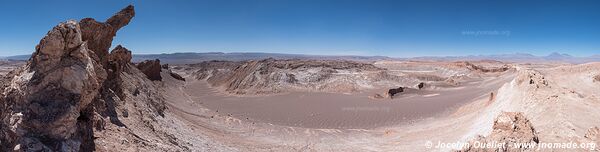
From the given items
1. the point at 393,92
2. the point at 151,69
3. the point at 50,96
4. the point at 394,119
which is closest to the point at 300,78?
the point at 393,92

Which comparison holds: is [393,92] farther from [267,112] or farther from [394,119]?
[267,112]

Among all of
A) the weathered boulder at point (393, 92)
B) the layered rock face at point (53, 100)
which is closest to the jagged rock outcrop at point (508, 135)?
the layered rock face at point (53, 100)

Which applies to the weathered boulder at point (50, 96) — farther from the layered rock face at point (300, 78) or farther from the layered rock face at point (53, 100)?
the layered rock face at point (300, 78)

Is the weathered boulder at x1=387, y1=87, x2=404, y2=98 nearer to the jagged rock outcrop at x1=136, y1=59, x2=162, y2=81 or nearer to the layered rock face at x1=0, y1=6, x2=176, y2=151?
the jagged rock outcrop at x1=136, y1=59, x2=162, y2=81

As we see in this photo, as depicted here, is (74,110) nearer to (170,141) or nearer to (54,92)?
(54,92)

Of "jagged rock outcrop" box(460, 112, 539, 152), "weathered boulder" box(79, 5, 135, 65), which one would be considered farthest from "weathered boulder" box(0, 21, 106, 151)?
"jagged rock outcrop" box(460, 112, 539, 152)
